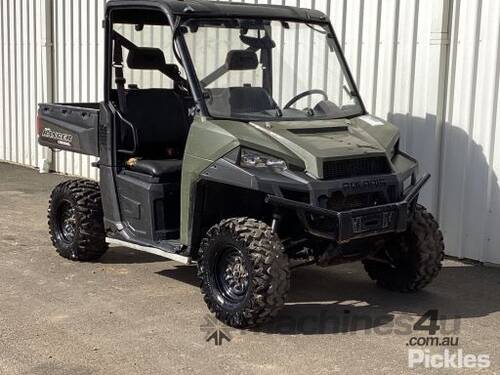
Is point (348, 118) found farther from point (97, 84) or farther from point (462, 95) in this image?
point (97, 84)

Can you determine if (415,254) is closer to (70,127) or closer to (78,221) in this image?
(78,221)

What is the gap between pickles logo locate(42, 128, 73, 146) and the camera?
7.25 m

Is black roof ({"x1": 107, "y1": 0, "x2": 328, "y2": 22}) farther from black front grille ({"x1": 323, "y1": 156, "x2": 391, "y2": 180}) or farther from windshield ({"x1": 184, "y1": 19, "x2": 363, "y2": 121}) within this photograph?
black front grille ({"x1": 323, "y1": 156, "x2": 391, "y2": 180})

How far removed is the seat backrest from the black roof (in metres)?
0.88

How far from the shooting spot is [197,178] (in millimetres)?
5730

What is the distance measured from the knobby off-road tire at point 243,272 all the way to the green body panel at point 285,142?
401 millimetres

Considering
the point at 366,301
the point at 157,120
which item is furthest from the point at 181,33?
the point at 366,301

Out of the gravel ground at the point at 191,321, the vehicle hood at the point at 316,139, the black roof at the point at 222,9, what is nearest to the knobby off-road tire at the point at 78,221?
the gravel ground at the point at 191,321

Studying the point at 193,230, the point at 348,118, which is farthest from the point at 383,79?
the point at 193,230

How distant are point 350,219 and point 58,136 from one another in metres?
3.37

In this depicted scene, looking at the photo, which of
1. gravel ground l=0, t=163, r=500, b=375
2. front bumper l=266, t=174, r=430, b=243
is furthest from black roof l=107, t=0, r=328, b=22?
gravel ground l=0, t=163, r=500, b=375

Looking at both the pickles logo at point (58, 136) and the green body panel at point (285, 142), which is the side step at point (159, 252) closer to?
the green body panel at point (285, 142)

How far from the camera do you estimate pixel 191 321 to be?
5.67 m

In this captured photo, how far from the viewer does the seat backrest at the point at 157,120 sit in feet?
22.4
